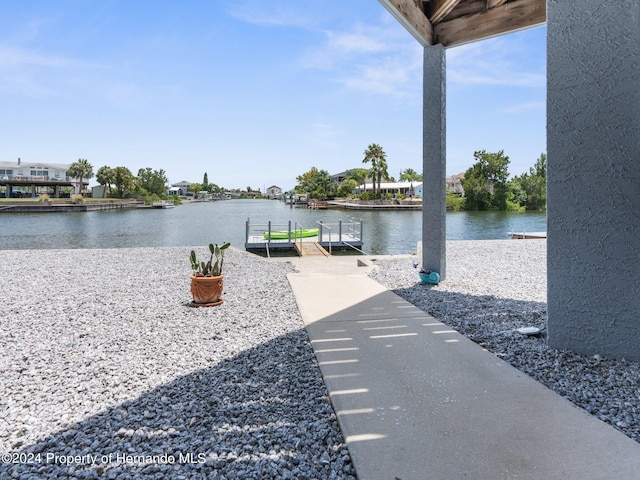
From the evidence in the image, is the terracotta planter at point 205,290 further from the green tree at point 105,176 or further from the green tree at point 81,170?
the green tree at point 105,176

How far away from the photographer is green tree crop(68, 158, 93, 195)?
209ft

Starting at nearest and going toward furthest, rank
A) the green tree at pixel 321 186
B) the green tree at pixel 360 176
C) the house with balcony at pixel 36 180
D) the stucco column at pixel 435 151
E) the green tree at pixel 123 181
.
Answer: the stucco column at pixel 435 151
the house with balcony at pixel 36 180
the green tree at pixel 123 181
the green tree at pixel 360 176
the green tree at pixel 321 186

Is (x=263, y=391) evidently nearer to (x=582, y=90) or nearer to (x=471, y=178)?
(x=582, y=90)

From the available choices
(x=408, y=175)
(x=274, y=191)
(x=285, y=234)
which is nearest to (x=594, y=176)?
(x=285, y=234)

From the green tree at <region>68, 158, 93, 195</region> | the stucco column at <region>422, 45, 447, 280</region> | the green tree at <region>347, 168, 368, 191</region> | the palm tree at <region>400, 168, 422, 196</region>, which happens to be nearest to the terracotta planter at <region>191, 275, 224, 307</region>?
the stucco column at <region>422, 45, 447, 280</region>

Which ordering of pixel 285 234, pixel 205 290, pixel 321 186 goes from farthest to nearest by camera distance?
pixel 321 186
pixel 285 234
pixel 205 290

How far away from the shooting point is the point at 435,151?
17.0 ft

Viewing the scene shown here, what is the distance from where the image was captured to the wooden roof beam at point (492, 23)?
451 centimetres

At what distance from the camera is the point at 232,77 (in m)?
17.6

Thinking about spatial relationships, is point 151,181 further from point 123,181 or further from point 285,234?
point 285,234

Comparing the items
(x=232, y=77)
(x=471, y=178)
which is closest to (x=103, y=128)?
(x=232, y=77)

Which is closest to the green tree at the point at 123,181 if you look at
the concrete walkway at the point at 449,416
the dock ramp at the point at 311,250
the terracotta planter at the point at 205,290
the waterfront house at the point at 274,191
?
the dock ramp at the point at 311,250

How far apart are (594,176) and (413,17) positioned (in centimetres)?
326

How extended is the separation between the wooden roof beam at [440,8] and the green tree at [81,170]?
72858mm
